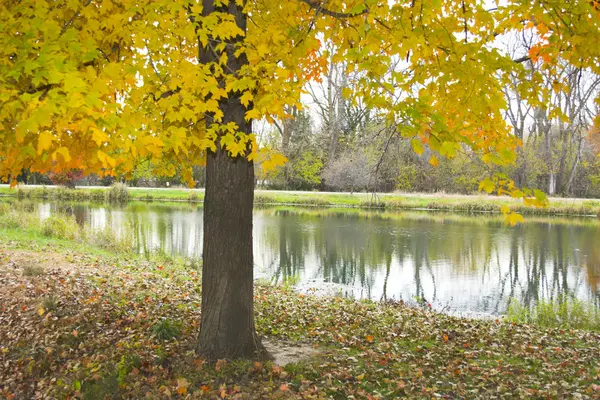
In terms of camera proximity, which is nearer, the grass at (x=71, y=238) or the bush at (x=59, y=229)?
the grass at (x=71, y=238)

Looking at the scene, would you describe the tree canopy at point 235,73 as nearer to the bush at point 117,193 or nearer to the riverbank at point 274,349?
the riverbank at point 274,349

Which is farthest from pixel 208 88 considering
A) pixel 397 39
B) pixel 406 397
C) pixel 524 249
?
pixel 524 249

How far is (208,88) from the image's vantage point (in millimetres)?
3846

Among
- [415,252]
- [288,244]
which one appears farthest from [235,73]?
[288,244]

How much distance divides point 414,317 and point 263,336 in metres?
2.59

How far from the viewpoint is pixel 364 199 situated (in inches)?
1196

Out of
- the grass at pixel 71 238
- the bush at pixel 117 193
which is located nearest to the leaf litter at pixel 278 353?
the grass at pixel 71 238

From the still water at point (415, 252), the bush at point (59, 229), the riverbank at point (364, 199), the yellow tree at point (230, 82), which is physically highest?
the yellow tree at point (230, 82)

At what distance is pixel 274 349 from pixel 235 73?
9.39ft

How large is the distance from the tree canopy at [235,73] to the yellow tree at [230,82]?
15mm

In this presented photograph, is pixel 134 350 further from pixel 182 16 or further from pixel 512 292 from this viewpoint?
pixel 512 292

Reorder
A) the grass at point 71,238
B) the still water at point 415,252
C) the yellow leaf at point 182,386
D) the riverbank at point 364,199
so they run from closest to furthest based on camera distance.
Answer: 1. the yellow leaf at point 182,386
2. the still water at point 415,252
3. the grass at point 71,238
4. the riverbank at point 364,199

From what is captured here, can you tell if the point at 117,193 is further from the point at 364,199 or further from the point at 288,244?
the point at 288,244

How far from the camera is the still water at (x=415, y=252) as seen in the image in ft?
34.7
